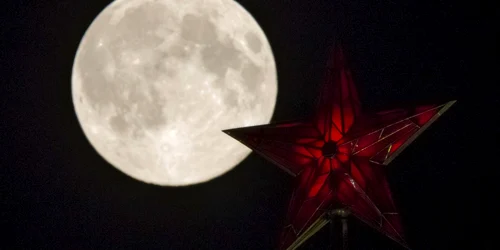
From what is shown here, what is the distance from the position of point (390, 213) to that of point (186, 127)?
163 inches

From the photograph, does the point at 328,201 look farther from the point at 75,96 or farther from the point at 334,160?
the point at 75,96

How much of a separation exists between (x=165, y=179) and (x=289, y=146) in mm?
3913

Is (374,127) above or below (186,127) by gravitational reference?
below

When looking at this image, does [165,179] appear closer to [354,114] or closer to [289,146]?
[289,146]

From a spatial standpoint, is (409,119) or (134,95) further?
(134,95)

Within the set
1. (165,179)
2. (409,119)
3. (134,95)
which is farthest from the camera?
(165,179)

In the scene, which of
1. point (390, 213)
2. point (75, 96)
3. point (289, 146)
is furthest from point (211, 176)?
point (390, 213)

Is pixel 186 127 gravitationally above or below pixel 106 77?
below

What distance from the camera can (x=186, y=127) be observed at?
9336 millimetres

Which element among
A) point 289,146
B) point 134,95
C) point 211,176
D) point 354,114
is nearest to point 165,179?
point 211,176

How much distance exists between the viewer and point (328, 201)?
6762 mm

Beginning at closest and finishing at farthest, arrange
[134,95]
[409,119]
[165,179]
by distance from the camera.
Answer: [409,119] → [134,95] → [165,179]

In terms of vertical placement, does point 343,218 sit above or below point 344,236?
above

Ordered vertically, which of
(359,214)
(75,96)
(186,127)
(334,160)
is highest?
(75,96)
